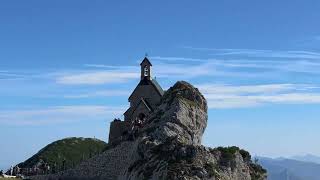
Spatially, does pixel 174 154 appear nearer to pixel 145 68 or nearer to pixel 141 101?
pixel 141 101

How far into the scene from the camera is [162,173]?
60531 millimetres

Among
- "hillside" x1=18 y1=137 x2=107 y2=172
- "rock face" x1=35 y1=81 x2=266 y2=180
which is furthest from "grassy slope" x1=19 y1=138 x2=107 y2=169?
"rock face" x1=35 y1=81 x2=266 y2=180

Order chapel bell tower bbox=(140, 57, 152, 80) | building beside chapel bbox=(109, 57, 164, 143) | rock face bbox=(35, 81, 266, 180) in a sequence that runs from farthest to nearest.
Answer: chapel bell tower bbox=(140, 57, 152, 80), building beside chapel bbox=(109, 57, 164, 143), rock face bbox=(35, 81, 266, 180)

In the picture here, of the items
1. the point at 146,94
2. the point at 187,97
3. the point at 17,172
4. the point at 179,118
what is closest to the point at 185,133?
the point at 179,118

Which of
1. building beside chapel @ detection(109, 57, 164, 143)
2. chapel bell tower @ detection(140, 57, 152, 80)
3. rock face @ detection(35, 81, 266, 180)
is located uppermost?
chapel bell tower @ detection(140, 57, 152, 80)

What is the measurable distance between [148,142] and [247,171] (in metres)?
16.1

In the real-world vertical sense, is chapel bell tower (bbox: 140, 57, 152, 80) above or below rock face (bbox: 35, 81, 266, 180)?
above

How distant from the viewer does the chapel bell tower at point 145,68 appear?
106m

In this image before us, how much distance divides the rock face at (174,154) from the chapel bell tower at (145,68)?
1641cm

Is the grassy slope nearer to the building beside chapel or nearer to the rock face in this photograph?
the building beside chapel

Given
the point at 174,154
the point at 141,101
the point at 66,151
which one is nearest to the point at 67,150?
the point at 66,151

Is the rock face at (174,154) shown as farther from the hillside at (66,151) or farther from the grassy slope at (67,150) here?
the grassy slope at (67,150)

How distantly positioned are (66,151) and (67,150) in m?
1.26

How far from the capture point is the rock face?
62062mm
